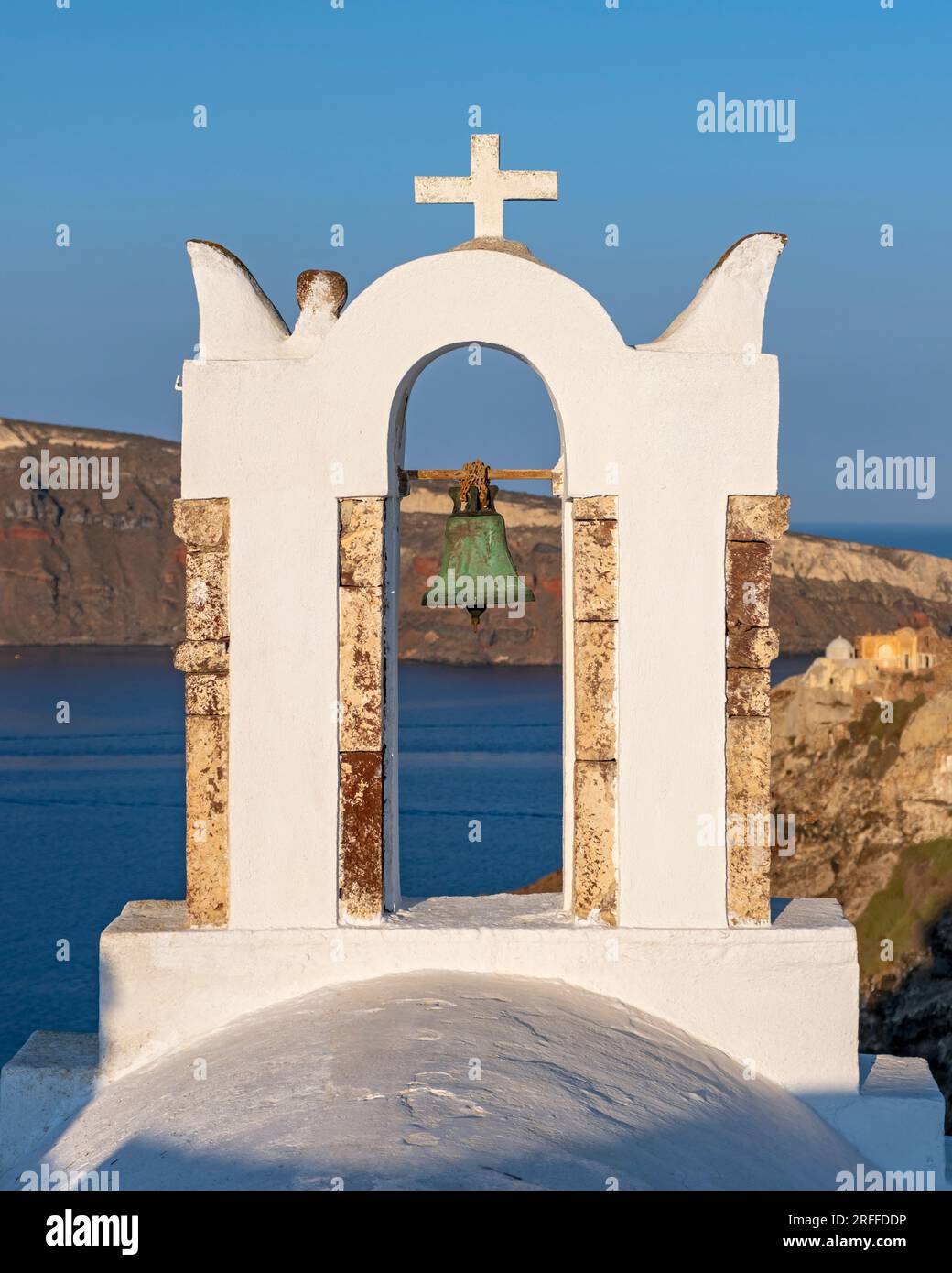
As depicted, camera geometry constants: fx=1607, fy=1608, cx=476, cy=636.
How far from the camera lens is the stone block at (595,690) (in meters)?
5.51

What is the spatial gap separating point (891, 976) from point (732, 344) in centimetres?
2093

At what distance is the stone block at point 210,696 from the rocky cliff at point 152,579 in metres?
67.4

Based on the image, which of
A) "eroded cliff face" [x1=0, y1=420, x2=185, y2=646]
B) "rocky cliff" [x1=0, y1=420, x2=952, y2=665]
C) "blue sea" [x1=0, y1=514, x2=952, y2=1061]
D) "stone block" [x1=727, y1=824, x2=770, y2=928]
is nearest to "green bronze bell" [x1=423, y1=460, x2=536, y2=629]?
"stone block" [x1=727, y1=824, x2=770, y2=928]

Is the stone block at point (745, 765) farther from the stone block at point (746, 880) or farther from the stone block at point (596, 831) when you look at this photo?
the stone block at point (596, 831)

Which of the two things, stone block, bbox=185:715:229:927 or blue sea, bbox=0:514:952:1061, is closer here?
stone block, bbox=185:715:229:927

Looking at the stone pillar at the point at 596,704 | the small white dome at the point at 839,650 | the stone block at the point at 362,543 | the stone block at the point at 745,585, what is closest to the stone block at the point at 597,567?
the stone pillar at the point at 596,704

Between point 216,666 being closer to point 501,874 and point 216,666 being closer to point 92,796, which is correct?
point 501,874

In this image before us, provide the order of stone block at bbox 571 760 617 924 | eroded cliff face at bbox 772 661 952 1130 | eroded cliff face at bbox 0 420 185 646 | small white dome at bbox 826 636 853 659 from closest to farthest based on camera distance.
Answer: stone block at bbox 571 760 617 924 < eroded cliff face at bbox 772 661 952 1130 < small white dome at bbox 826 636 853 659 < eroded cliff face at bbox 0 420 185 646

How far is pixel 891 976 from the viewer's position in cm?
2478

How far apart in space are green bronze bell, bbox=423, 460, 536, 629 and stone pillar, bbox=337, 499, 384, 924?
498 mm

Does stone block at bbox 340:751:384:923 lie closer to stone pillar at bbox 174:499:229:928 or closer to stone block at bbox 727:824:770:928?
stone pillar at bbox 174:499:229:928

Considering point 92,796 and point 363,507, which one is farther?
point 92,796

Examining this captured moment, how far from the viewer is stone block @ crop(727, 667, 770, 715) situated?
218 inches
